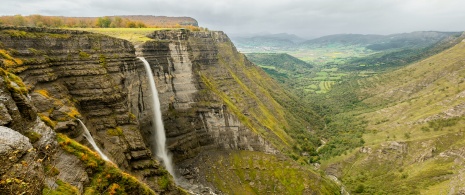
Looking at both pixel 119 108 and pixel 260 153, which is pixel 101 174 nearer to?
pixel 119 108

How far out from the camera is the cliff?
41.2m

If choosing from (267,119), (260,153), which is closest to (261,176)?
(260,153)

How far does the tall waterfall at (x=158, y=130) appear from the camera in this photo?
83312mm

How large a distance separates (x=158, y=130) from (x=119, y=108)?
2127 centimetres

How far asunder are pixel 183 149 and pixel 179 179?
9.04 metres

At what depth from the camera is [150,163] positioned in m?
63.7

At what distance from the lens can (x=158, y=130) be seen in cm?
8525

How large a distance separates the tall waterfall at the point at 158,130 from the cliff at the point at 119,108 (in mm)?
2400

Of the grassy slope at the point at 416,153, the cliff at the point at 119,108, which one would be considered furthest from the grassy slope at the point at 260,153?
the grassy slope at the point at 416,153

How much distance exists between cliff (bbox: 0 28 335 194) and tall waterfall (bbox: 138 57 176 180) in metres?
2.40

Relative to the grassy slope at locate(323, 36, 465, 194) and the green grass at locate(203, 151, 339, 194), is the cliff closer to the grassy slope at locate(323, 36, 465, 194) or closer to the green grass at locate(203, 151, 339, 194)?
the green grass at locate(203, 151, 339, 194)

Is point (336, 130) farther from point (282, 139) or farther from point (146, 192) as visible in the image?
point (146, 192)

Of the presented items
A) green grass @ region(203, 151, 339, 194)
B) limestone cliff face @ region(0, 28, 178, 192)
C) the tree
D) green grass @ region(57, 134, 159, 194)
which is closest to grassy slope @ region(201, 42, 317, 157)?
green grass @ region(203, 151, 339, 194)

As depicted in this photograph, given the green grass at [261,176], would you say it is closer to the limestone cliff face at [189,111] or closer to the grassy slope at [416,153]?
the limestone cliff face at [189,111]
